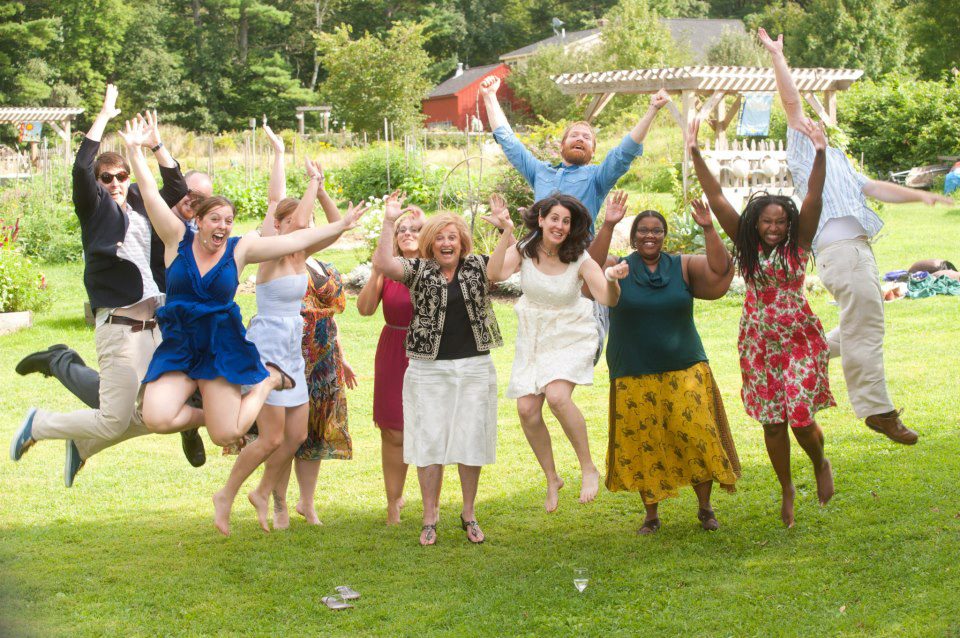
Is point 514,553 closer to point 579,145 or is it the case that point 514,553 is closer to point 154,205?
point 579,145

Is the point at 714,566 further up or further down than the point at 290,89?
further down

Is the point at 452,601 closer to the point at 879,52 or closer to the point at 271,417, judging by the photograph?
the point at 271,417

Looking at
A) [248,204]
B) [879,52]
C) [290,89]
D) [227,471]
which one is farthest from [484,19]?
[227,471]

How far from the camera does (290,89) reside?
2046 inches

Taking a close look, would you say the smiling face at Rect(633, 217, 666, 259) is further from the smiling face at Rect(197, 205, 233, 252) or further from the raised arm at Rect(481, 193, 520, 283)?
the smiling face at Rect(197, 205, 233, 252)

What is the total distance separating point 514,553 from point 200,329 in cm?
207

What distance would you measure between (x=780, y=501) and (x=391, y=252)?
109 inches

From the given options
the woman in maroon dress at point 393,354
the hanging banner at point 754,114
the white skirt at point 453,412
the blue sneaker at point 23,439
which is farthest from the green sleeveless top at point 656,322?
the hanging banner at point 754,114

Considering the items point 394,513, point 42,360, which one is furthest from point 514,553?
point 42,360

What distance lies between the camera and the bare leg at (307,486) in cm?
650

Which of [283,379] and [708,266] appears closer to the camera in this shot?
[708,266]

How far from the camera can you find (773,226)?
5.59m

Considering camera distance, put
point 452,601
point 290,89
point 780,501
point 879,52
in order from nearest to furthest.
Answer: point 452,601, point 780,501, point 879,52, point 290,89

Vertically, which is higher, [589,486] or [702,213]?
[702,213]
